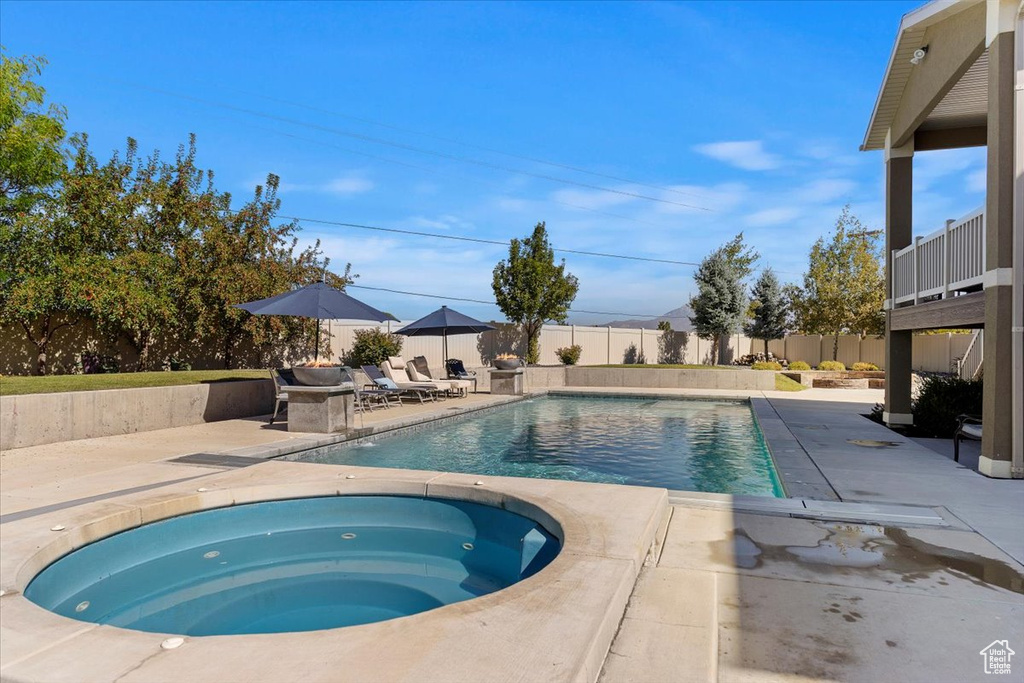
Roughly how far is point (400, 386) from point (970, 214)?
424 inches

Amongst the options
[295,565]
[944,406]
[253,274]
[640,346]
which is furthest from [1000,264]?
[640,346]

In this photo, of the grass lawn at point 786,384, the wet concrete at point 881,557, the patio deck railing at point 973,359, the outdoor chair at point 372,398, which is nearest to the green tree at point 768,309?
the grass lawn at point 786,384

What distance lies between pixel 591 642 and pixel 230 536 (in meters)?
3.57

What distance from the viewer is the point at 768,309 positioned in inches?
1341

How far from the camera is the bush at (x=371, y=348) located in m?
17.9

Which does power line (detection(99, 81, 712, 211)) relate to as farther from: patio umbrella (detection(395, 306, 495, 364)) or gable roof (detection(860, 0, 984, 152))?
gable roof (detection(860, 0, 984, 152))

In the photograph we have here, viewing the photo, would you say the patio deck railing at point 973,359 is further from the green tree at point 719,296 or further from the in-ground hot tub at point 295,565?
the in-ground hot tub at point 295,565

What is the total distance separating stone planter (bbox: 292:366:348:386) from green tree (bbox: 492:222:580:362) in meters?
13.5

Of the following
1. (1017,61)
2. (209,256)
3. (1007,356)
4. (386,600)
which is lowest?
(386,600)

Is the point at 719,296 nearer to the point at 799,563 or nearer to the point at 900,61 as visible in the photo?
the point at 900,61

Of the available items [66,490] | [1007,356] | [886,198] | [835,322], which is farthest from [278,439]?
[835,322]

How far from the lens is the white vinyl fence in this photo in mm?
21125

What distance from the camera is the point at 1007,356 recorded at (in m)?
6.32

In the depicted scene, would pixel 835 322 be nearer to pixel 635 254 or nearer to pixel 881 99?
pixel 635 254
